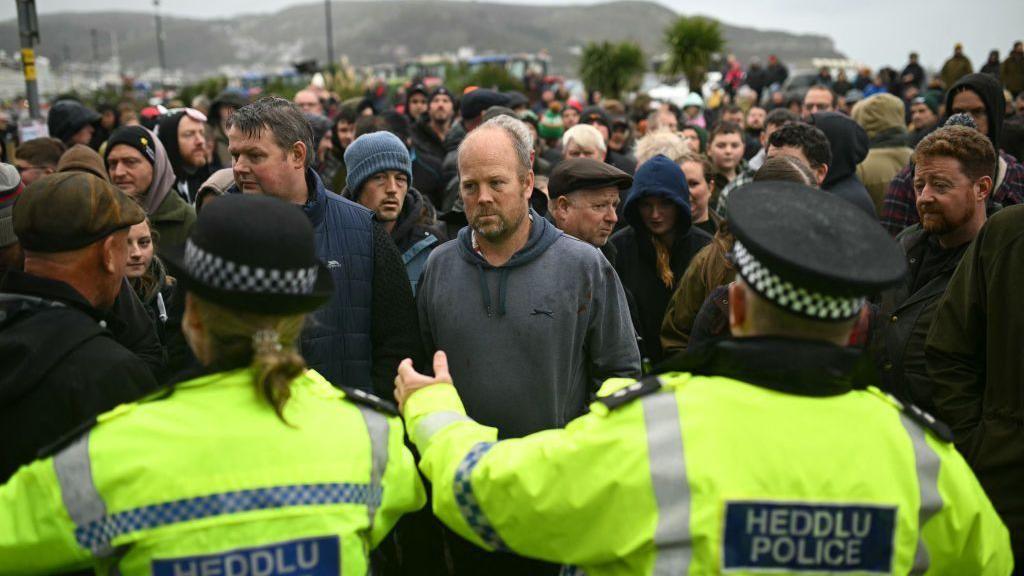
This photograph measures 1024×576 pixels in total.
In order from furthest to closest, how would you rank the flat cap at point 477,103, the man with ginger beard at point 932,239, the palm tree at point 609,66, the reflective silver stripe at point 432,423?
the palm tree at point 609,66 → the flat cap at point 477,103 → the man with ginger beard at point 932,239 → the reflective silver stripe at point 432,423

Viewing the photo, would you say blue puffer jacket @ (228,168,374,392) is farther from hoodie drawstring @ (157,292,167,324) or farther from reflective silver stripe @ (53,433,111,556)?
reflective silver stripe @ (53,433,111,556)

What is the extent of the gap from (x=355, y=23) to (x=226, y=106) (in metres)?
149

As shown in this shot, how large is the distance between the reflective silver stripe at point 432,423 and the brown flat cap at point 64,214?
111cm

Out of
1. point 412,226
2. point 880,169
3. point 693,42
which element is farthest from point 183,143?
point 693,42

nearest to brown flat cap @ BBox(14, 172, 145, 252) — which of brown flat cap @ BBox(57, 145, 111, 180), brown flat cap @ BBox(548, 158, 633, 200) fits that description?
brown flat cap @ BBox(548, 158, 633, 200)

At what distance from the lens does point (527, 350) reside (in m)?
3.27

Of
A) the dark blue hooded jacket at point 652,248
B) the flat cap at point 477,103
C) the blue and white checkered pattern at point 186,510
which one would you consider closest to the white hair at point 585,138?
the dark blue hooded jacket at point 652,248

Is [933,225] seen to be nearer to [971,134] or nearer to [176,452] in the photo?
[971,134]

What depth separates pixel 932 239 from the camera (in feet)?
13.0

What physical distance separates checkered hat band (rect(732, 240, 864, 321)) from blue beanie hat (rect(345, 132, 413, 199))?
295 centimetres

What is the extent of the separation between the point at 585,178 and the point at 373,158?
112cm

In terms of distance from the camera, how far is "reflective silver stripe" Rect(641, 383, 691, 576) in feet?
6.12

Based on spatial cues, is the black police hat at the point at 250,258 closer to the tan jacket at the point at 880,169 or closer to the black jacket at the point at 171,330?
the black jacket at the point at 171,330

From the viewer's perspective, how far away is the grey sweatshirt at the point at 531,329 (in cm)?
327
